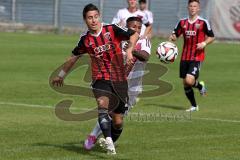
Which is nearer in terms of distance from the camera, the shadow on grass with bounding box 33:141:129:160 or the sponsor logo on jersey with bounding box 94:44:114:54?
the shadow on grass with bounding box 33:141:129:160

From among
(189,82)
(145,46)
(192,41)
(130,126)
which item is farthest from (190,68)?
(130,126)

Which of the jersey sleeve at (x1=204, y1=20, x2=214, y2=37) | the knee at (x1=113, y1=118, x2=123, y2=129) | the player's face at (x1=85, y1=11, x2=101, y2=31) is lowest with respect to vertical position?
the knee at (x1=113, y1=118, x2=123, y2=129)

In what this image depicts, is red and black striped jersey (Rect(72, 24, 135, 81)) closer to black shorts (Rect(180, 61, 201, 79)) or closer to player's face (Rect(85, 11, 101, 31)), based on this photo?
player's face (Rect(85, 11, 101, 31))

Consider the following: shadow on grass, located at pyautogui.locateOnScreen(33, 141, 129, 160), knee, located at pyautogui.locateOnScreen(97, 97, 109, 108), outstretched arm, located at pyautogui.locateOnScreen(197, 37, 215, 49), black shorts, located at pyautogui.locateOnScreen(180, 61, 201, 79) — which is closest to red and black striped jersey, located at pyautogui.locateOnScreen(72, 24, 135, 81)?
knee, located at pyautogui.locateOnScreen(97, 97, 109, 108)

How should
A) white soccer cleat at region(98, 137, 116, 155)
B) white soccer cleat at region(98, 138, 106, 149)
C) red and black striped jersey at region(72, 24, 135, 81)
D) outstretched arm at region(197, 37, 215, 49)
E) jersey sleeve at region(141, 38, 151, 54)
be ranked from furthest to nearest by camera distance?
outstretched arm at region(197, 37, 215, 49)
jersey sleeve at region(141, 38, 151, 54)
red and black striped jersey at region(72, 24, 135, 81)
white soccer cleat at region(98, 138, 106, 149)
white soccer cleat at region(98, 137, 116, 155)

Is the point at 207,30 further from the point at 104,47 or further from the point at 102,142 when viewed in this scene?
the point at 102,142

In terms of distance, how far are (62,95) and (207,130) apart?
19.1 feet

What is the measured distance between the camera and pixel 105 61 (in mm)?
10812

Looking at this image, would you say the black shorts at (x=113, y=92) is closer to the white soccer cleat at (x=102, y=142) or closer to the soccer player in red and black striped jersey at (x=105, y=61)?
the soccer player in red and black striped jersey at (x=105, y=61)

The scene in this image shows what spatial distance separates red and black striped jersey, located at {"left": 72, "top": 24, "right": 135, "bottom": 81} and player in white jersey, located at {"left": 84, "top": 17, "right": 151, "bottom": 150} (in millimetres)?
839

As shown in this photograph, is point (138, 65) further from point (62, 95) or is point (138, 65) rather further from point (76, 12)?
point (76, 12)

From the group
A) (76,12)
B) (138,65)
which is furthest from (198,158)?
(76,12)

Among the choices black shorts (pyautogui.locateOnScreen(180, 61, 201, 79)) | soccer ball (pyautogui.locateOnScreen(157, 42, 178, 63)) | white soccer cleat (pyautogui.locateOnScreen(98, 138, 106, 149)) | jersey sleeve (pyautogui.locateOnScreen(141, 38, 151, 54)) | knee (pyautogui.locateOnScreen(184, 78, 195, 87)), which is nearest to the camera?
white soccer cleat (pyautogui.locateOnScreen(98, 138, 106, 149))

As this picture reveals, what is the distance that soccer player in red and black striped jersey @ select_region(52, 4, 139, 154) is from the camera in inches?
416
